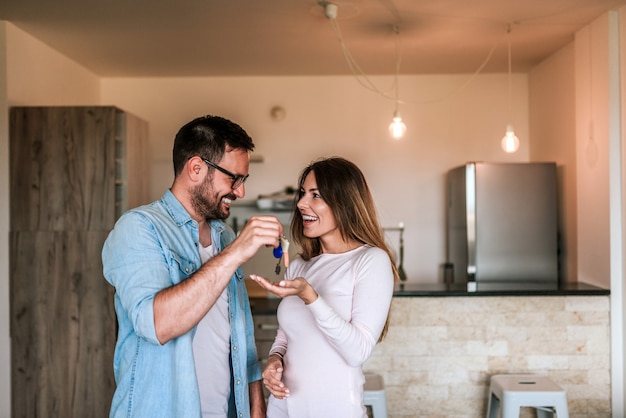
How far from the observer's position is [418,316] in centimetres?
353

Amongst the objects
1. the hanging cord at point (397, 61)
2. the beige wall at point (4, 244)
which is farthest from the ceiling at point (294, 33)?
the beige wall at point (4, 244)

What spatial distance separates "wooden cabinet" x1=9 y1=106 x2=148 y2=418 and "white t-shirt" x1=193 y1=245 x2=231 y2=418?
218cm

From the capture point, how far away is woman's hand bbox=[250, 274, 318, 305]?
145 cm

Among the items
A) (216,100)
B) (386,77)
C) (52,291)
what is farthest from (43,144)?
(386,77)

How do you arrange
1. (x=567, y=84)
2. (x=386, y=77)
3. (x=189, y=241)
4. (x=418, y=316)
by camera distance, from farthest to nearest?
1. (x=386, y=77)
2. (x=567, y=84)
3. (x=418, y=316)
4. (x=189, y=241)

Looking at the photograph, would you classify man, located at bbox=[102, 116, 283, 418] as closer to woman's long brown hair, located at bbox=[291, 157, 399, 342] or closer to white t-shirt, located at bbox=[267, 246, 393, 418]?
white t-shirt, located at bbox=[267, 246, 393, 418]

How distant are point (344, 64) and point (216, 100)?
1.23m

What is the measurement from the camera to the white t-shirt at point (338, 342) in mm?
1681

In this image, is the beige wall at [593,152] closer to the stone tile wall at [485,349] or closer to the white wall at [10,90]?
the stone tile wall at [485,349]

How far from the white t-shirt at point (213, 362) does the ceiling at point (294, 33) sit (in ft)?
7.31

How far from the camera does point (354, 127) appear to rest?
543cm

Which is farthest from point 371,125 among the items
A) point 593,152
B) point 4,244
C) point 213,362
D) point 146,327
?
point 146,327

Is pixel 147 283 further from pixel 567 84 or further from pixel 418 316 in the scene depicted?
pixel 567 84

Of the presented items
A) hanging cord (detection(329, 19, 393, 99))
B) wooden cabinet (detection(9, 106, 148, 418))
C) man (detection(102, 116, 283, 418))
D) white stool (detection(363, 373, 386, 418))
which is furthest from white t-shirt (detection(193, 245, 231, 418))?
hanging cord (detection(329, 19, 393, 99))
